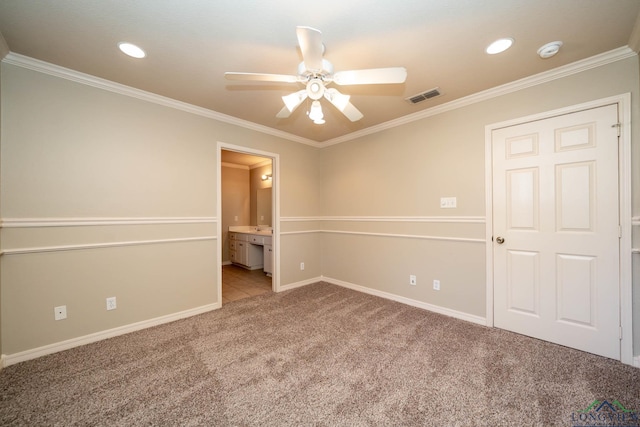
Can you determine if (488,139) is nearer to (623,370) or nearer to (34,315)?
(623,370)

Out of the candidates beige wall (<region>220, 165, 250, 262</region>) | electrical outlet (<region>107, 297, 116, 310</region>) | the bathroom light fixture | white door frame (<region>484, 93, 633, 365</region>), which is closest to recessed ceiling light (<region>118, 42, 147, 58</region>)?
electrical outlet (<region>107, 297, 116, 310</region>)

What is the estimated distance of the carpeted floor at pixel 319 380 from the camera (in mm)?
1488

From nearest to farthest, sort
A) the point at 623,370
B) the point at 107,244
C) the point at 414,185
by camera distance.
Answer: the point at 623,370 → the point at 107,244 → the point at 414,185

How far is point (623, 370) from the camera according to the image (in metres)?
1.88

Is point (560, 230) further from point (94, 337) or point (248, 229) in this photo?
point (248, 229)

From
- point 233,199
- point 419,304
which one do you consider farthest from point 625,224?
point 233,199

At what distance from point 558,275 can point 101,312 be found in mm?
4318

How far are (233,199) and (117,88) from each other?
3868 mm

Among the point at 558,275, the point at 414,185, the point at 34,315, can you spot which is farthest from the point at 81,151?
the point at 558,275

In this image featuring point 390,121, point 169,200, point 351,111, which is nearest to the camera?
point 351,111

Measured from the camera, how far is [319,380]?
5.90ft

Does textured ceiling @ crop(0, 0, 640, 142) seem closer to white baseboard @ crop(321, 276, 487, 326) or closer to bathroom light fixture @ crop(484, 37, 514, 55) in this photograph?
bathroom light fixture @ crop(484, 37, 514, 55)

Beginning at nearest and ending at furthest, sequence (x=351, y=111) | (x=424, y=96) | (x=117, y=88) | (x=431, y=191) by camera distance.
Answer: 1. (x=351, y=111)
2. (x=117, y=88)
3. (x=424, y=96)
4. (x=431, y=191)

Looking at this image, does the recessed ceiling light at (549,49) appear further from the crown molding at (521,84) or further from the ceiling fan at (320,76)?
the ceiling fan at (320,76)
